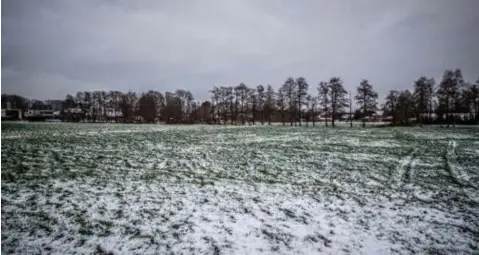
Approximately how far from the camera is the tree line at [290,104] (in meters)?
64.8

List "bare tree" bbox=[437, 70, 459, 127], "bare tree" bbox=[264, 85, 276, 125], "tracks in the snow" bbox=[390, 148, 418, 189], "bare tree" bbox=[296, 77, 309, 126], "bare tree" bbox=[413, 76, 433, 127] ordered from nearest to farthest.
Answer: "tracks in the snow" bbox=[390, 148, 418, 189]
"bare tree" bbox=[437, 70, 459, 127]
"bare tree" bbox=[413, 76, 433, 127]
"bare tree" bbox=[296, 77, 309, 126]
"bare tree" bbox=[264, 85, 276, 125]

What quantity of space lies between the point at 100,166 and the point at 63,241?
743 cm

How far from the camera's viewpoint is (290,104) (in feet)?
256

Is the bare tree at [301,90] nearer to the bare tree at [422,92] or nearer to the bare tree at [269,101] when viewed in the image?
the bare tree at [269,101]

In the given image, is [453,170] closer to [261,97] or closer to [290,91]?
[290,91]

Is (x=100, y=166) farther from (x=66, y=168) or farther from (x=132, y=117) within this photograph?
(x=132, y=117)

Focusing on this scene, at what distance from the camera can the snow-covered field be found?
251 inches

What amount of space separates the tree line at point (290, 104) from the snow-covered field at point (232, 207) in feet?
191

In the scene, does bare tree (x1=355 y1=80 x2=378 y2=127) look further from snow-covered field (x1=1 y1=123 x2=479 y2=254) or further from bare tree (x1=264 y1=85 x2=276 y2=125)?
snow-covered field (x1=1 y1=123 x2=479 y2=254)

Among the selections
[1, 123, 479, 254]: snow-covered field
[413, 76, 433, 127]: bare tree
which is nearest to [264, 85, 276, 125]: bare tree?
[413, 76, 433, 127]: bare tree

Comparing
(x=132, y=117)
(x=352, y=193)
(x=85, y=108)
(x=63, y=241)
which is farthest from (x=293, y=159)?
(x=85, y=108)

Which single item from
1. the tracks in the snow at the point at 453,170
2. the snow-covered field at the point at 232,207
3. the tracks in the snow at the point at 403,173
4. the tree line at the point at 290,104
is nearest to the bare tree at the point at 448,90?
the tree line at the point at 290,104

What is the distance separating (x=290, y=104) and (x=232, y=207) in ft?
235

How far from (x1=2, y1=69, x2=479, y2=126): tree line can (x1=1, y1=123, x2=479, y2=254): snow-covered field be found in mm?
58300
